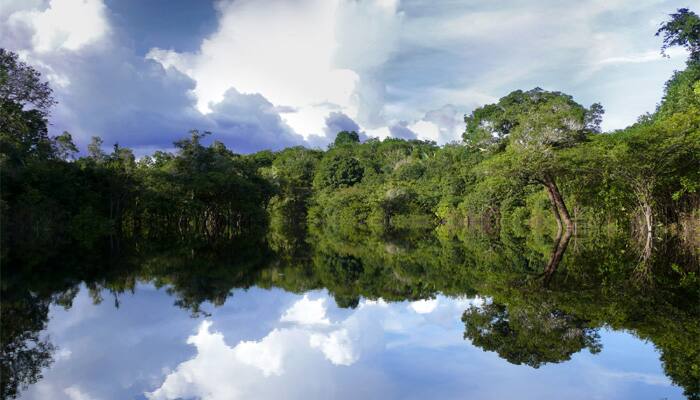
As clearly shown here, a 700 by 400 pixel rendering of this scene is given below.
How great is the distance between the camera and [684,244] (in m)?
17.8

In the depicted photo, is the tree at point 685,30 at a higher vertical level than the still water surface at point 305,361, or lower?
higher

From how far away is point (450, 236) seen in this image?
2914cm

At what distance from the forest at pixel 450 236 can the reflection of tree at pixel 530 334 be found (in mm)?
33

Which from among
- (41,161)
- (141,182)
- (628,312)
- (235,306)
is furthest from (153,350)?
(141,182)

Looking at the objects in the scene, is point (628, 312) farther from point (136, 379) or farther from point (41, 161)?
point (41, 161)

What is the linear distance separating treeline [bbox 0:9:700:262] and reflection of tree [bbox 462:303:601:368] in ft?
→ 39.5

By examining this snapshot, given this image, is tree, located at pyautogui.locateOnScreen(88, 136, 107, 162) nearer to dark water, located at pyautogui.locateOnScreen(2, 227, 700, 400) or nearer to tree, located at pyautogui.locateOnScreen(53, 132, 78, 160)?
tree, located at pyautogui.locateOnScreen(53, 132, 78, 160)

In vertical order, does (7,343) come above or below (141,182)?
below

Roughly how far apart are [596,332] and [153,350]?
216 inches

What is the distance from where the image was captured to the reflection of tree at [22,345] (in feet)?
16.0

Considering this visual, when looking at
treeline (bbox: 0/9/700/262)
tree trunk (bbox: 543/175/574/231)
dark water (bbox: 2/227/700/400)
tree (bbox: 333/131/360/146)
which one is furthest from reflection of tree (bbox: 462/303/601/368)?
tree (bbox: 333/131/360/146)

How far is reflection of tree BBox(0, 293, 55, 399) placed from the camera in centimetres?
488

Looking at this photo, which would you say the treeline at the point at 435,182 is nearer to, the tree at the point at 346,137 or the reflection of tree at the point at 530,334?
the reflection of tree at the point at 530,334

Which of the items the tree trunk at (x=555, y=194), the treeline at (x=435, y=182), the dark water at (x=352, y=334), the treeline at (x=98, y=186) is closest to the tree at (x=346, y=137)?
the treeline at (x=435, y=182)
